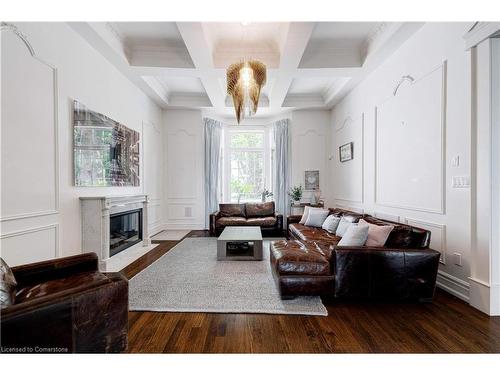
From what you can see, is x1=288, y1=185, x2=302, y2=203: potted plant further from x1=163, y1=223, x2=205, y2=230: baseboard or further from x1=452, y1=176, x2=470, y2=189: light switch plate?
x1=452, y1=176, x2=470, y2=189: light switch plate

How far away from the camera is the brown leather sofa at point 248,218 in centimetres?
523

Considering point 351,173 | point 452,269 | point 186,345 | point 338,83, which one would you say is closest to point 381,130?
point 351,173

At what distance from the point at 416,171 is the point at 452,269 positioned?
1.16 m

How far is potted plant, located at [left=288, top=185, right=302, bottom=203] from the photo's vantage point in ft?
19.0

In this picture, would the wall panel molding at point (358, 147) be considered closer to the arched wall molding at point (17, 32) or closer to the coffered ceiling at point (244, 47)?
the coffered ceiling at point (244, 47)

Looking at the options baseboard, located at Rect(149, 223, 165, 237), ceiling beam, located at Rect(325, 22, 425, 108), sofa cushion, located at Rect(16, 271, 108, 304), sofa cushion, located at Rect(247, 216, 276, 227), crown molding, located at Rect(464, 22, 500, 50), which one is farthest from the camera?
baseboard, located at Rect(149, 223, 165, 237)

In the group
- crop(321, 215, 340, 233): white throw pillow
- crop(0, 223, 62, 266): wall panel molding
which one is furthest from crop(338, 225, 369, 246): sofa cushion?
crop(0, 223, 62, 266): wall panel molding

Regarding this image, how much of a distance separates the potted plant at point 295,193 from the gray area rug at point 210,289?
2.39m

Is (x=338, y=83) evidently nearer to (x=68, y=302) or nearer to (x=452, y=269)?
(x=452, y=269)

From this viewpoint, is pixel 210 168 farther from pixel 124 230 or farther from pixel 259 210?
pixel 124 230

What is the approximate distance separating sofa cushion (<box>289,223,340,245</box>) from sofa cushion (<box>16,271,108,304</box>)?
8.40ft

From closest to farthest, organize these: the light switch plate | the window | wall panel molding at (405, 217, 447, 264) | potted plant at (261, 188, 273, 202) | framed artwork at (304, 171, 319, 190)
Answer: the light switch plate, wall panel molding at (405, 217, 447, 264), framed artwork at (304, 171, 319, 190), potted plant at (261, 188, 273, 202), the window

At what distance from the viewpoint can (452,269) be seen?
249 cm

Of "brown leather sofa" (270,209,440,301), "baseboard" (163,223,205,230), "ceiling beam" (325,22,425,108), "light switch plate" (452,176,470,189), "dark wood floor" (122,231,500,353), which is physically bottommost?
"dark wood floor" (122,231,500,353)
